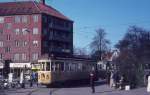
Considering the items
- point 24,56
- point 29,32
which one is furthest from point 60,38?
point 24,56

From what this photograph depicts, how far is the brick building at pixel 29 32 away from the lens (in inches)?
3605

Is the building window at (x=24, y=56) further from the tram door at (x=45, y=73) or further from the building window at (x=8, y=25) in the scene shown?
the tram door at (x=45, y=73)

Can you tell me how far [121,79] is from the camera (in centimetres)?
3547

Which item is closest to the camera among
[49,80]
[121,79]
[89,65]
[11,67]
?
[121,79]

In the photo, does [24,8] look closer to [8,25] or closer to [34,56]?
[8,25]

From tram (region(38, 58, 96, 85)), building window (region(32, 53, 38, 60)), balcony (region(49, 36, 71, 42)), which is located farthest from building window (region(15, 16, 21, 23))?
tram (region(38, 58, 96, 85))

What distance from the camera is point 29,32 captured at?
92.0 metres

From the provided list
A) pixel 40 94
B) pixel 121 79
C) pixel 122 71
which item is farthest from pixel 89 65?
pixel 40 94

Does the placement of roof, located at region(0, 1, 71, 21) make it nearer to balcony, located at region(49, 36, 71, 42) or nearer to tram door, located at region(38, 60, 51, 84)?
balcony, located at region(49, 36, 71, 42)

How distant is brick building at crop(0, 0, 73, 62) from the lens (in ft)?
300

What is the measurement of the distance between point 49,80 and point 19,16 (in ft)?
190

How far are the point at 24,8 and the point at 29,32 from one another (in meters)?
6.67

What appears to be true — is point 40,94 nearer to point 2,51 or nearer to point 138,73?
point 138,73

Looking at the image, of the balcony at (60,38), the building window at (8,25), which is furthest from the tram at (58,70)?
the building window at (8,25)
